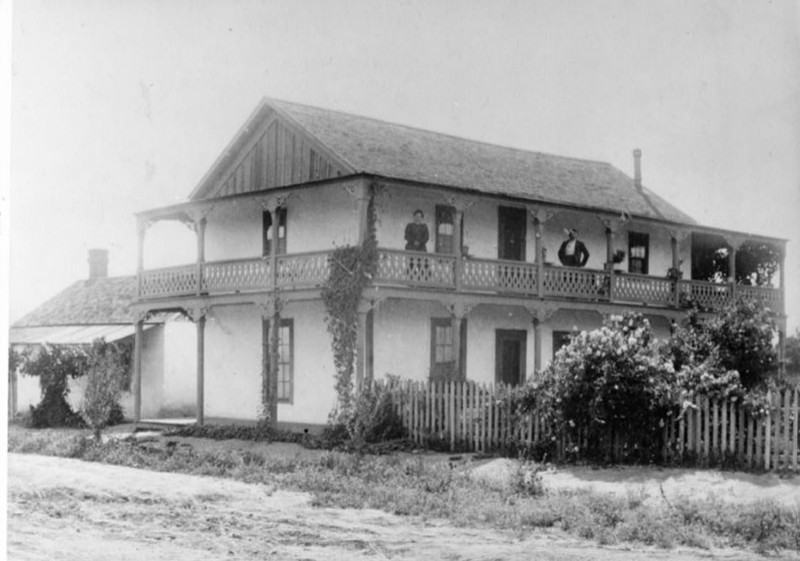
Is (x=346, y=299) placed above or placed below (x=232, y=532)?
above

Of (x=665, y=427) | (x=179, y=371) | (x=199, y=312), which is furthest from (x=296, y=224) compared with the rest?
(x=665, y=427)

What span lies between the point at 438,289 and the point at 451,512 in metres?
11.2

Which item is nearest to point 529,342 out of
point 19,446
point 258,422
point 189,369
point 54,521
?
point 258,422

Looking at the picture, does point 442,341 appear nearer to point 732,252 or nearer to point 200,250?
point 200,250

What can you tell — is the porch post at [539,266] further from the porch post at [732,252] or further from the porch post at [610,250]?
the porch post at [732,252]

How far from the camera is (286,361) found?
2527 cm

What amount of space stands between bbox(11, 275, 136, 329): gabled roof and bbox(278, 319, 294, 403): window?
847 centimetres

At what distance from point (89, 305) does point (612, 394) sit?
2326 cm

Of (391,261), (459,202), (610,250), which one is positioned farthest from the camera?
(610,250)

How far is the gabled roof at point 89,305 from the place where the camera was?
3325cm

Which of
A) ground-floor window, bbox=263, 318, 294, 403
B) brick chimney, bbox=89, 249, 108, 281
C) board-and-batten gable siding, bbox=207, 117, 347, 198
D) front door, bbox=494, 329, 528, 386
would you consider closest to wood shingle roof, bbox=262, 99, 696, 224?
board-and-batten gable siding, bbox=207, 117, 347, 198

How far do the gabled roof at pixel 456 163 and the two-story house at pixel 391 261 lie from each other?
8cm

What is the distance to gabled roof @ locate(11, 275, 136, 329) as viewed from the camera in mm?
33250

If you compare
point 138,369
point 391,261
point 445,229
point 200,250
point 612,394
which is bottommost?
point 138,369
